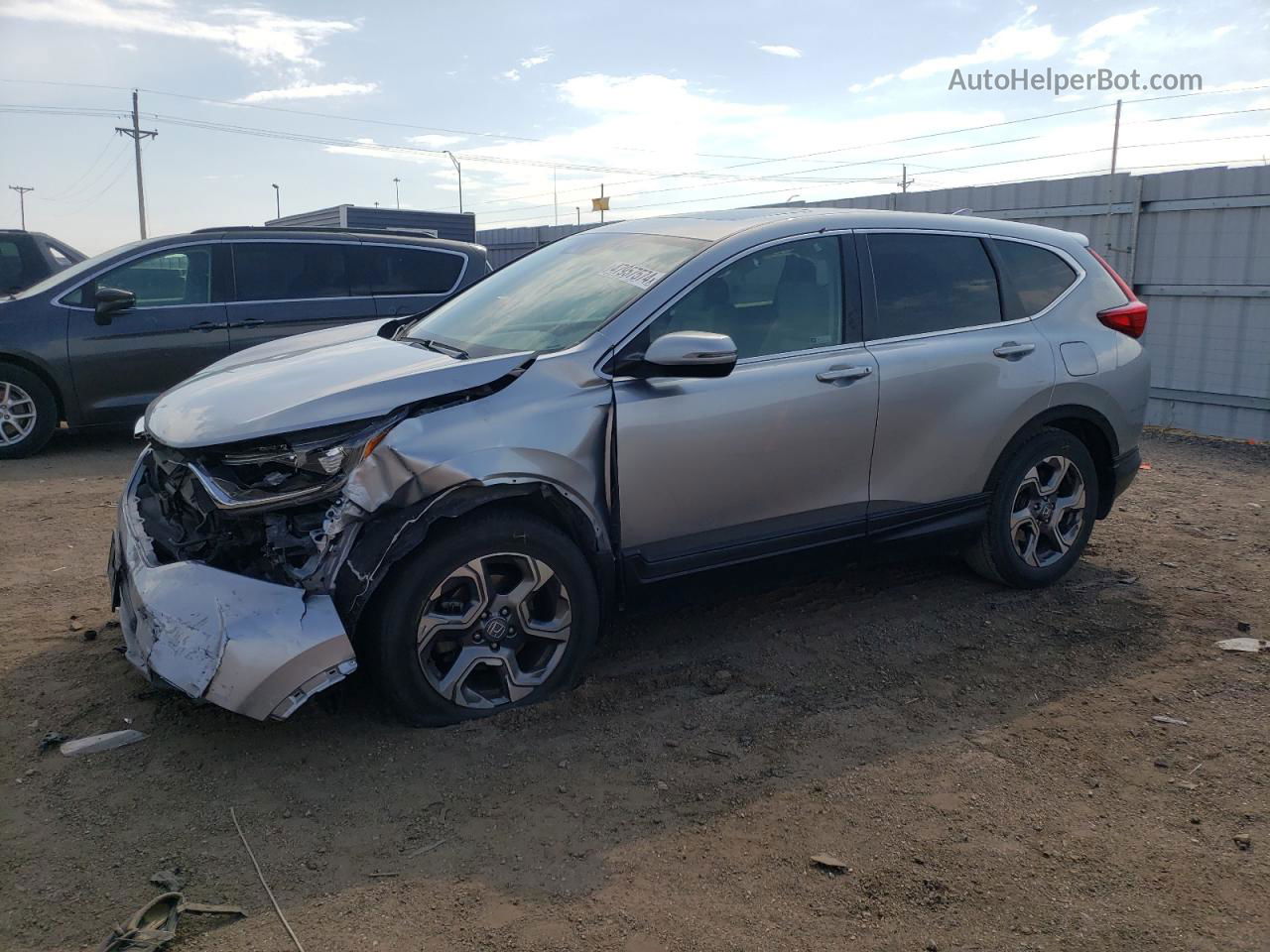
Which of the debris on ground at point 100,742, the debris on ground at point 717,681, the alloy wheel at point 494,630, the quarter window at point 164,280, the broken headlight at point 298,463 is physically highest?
the quarter window at point 164,280

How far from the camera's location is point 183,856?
2.91 metres

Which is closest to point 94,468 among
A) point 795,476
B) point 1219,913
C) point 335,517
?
point 335,517

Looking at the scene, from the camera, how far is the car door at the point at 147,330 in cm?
814

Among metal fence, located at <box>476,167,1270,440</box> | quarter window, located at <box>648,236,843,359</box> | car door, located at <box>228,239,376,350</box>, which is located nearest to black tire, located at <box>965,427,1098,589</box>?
quarter window, located at <box>648,236,843,359</box>

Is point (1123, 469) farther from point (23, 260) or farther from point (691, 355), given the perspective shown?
point (23, 260)

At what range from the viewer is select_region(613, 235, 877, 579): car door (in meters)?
3.82

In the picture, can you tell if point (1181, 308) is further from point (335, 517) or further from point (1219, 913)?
point (335, 517)

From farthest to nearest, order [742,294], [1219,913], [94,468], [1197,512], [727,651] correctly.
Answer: [94,468]
[1197,512]
[727,651]
[742,294]
[1219,913]

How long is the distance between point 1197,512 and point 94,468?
7968 mm

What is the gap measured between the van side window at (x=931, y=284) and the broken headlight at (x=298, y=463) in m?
2.25

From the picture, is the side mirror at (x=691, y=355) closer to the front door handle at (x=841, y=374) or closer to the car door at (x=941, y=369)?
the front door handle at (x=841, y=374)

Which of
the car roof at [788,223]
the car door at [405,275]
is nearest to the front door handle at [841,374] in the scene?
the car roof at [788,223]

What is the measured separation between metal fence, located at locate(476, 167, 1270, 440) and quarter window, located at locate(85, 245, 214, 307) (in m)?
5.48

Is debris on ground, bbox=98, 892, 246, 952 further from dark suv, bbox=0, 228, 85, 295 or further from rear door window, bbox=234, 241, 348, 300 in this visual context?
dark suv, bbox=0, 228, 85, 295
